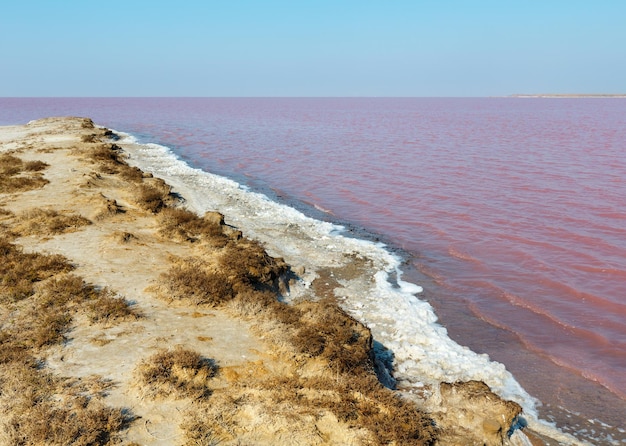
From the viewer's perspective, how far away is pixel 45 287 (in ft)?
34.4

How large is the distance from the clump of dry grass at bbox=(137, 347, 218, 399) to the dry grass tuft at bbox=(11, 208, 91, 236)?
27.6 feet

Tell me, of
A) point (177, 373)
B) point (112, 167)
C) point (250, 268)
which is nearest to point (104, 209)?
point (250, 268)

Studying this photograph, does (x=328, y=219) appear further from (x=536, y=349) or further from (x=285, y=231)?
(x=536, y=349)

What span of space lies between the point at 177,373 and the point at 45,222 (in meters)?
9.82

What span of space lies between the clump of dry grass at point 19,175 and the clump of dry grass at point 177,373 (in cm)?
1539

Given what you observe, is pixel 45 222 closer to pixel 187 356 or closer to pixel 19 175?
pixel 187 356

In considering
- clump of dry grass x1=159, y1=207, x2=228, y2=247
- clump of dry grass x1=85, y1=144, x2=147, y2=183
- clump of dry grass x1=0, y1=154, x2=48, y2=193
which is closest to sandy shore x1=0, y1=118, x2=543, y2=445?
clump of dry grass x1=159, y1=207, x2=228, y2=247

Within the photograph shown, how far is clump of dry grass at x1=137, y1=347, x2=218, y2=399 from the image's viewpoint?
287 inches

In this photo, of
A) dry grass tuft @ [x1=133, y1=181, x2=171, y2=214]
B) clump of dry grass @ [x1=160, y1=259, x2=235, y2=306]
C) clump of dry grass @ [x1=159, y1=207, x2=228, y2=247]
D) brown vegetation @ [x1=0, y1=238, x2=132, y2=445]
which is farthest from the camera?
dry grass tuft @ [x1=133, y1=181, x2=171, y2=214]

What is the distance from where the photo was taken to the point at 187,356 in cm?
797

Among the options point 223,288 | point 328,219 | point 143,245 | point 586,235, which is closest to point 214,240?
point 143,245

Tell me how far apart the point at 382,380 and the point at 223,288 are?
423 centimetres

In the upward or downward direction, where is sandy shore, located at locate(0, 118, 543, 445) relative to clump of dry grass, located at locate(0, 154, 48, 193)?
downward

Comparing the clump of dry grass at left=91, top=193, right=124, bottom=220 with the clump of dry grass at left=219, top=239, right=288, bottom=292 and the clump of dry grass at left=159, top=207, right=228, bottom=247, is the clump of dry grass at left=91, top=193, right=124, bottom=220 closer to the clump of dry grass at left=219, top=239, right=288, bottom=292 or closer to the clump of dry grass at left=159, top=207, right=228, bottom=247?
the clump of dry grass at left=159, top=207, right=228, bottom=247
